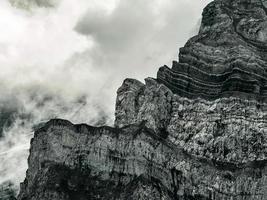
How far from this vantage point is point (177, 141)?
131250mm

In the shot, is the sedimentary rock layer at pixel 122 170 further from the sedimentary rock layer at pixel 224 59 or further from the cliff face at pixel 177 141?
the sedimentary rock layer at pixel 224 59

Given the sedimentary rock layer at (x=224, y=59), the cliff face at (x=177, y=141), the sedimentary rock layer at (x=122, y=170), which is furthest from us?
the sedimentary rock layer at (x=224, y=59)

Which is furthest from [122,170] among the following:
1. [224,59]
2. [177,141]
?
[224,59]

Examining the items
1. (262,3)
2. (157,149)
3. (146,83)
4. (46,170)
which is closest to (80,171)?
(46,170)

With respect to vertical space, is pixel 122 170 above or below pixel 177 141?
below

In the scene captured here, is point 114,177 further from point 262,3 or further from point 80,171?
point 262,3

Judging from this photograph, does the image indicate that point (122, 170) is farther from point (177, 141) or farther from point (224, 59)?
point (224, 59)

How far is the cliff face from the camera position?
11788cm

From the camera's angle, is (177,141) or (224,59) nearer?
(177,141)

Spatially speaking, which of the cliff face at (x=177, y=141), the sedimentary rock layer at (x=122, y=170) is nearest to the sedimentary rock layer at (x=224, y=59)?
the cliff face at (x=177, y=141)

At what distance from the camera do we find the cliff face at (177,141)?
117875mm

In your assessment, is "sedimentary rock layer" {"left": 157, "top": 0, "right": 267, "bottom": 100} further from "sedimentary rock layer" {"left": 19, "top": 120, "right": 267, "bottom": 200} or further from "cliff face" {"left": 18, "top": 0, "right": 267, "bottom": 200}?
"sedimentary rock layer" {"left": 19, "top": 120, "right": 267, "bottom": 200}

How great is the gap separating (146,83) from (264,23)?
1330 inches

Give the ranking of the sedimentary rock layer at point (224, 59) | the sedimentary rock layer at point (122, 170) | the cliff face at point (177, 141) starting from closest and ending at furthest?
the sedimentary rock layer at point (122, 170) < the cliff face at point (177, 141) < the sedimentary rock layer at point (224, 59)
